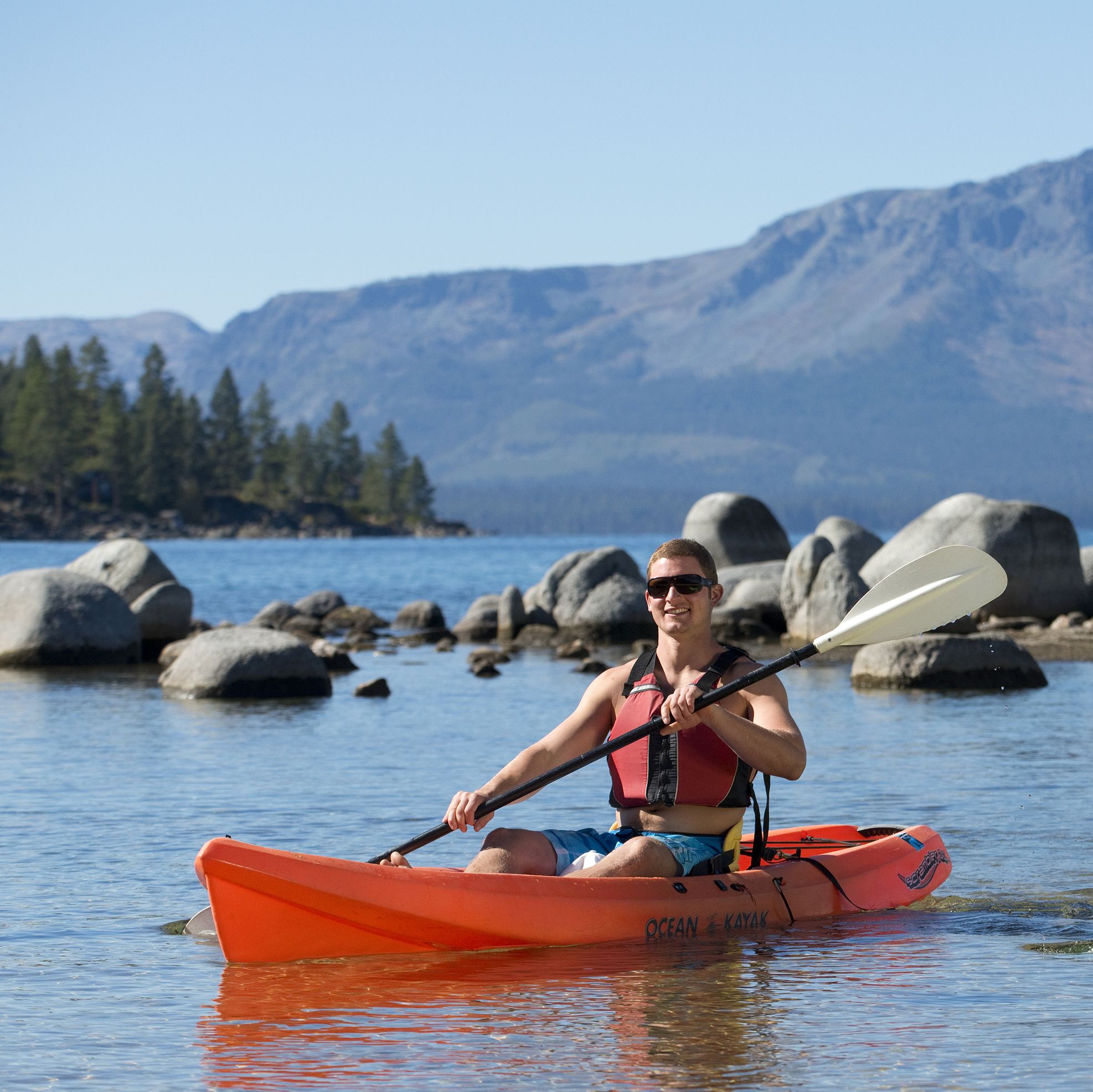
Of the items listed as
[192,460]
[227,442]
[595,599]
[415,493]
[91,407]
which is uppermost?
[91,407]

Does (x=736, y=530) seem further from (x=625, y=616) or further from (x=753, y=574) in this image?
(x=625, y=616)

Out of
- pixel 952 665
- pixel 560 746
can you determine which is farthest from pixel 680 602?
pixel 952 665

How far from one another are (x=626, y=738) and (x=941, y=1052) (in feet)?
5.89

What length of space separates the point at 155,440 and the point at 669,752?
129m

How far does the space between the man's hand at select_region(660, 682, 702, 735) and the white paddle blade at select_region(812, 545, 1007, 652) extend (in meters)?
1.58

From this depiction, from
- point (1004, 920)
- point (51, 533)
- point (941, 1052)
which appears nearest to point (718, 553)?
point (1004, 920)

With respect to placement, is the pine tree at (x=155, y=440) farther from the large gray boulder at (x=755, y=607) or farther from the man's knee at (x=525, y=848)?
the man's knee at (x=525, y=848)

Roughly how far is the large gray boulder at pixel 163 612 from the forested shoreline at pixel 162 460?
101036mm

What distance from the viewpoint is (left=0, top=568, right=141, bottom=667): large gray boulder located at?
2245 cm

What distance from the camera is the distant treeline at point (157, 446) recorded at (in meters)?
125

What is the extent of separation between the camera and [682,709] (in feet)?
21.5

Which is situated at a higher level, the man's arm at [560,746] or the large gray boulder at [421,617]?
the man's arm at [560,746]

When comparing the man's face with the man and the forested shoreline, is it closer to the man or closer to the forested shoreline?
the man

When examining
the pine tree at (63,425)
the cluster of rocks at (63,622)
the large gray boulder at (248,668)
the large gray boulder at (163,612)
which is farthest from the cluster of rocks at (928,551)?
the pine tree at (63,425)
